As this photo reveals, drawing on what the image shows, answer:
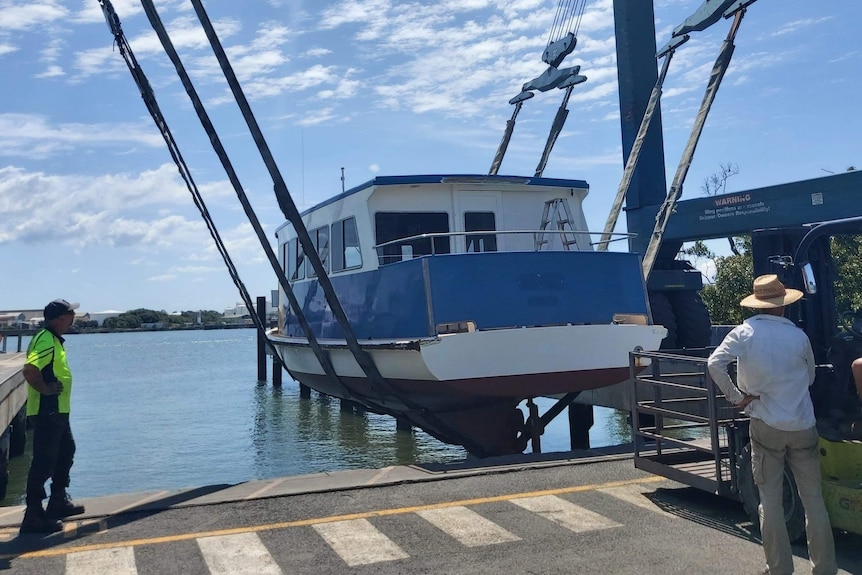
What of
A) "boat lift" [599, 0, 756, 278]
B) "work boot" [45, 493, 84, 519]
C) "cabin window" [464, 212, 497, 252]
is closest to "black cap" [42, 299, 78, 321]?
"work boot" [45, 493, 84, 519]

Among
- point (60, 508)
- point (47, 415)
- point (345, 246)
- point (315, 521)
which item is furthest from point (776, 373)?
point (345, 246)

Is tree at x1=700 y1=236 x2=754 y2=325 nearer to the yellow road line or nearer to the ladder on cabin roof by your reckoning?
the ladder on cabin roof

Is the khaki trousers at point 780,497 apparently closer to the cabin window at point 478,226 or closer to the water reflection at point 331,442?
the cabin window at point 478,226

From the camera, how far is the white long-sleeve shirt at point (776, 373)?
4.25m

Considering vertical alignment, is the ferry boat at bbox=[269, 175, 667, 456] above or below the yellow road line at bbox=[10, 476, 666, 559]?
above

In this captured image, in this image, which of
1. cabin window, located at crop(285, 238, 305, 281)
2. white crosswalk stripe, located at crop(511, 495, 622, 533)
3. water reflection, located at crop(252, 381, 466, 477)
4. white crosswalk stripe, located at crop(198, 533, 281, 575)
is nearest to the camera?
white crosswalk stripe, located at crop(198, 533, 281, 575)

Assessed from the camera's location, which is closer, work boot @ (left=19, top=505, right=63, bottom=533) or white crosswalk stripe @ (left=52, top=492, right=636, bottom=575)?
white crosswalk stripe @ (left=52, top=492, right=636, bottom=575)

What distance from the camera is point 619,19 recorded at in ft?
60.9

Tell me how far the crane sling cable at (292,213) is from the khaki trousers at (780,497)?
6.39m

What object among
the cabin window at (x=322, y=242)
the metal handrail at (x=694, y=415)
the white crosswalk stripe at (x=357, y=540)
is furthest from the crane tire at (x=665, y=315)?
the white crosswalk stripe at (x=357, y=540)

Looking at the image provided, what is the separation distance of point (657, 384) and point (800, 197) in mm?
8767

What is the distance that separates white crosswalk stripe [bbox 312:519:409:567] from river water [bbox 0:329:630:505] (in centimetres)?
808

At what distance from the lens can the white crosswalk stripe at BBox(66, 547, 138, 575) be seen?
4.85 m

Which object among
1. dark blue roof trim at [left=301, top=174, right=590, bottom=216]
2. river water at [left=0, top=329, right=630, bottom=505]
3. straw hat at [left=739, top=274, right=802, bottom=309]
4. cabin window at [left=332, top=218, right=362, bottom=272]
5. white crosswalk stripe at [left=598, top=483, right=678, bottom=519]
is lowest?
river water at [left=0, top=329, right=630, bottom=505]
